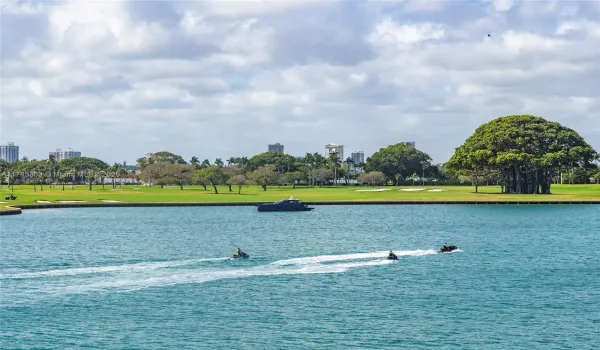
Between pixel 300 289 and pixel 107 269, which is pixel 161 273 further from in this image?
pixel 300 289

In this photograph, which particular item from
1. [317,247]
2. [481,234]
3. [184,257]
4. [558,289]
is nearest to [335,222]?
[481,234]

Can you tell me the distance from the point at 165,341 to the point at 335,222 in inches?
2958

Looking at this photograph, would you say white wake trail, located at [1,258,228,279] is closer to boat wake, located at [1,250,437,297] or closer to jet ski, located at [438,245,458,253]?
boat wake, located at [1,250,437,297]

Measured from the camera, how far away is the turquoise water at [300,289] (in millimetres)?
45188

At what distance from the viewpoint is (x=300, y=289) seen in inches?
2264

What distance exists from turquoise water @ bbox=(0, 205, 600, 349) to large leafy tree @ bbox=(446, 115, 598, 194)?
6981 centimetres

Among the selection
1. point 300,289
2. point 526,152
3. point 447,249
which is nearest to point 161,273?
point 300,289

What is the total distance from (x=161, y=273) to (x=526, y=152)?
12704 centimetres

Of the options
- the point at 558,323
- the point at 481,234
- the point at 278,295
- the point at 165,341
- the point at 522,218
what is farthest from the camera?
the point at 522,218

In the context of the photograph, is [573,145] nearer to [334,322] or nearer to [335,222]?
[335,222]

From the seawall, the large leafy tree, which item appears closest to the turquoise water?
the seawall

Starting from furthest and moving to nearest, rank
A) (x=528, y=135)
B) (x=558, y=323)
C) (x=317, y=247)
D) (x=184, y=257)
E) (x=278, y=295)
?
(x=528, y=135) → (x=317, y=247) → (x=184, y=257) → (x=278, y=295) → (x=558, y=323)

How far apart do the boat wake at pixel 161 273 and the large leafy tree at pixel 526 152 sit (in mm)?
105695

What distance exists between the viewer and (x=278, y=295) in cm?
5538
